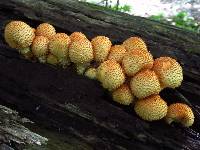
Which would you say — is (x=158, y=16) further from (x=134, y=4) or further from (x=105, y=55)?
(x=105, y=55)

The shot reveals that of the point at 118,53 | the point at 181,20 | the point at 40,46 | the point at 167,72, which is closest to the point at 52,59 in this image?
the point at 40,46

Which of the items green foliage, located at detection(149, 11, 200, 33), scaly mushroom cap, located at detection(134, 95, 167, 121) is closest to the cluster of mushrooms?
scaly mushroom cap, located at detection(134, 95, 167, 121)

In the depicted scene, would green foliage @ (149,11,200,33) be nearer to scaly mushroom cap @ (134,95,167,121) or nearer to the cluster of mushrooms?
the cluster of mushrooms

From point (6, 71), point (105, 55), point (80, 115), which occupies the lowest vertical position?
point (80, 115)

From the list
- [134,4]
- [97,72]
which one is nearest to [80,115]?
[97,72]

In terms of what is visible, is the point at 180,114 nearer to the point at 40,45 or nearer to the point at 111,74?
the point at 111,74
